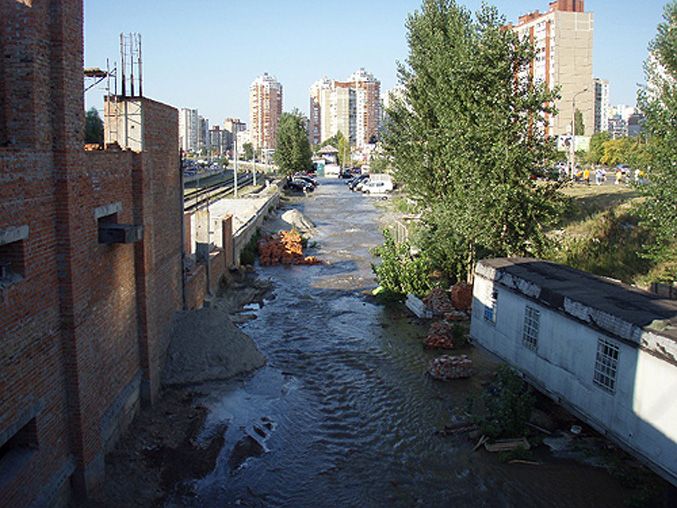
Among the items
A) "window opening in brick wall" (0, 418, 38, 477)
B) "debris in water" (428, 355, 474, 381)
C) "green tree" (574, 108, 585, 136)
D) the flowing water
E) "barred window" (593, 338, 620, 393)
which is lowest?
the flowing water

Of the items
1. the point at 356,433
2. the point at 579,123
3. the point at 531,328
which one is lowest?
the point at 356,433

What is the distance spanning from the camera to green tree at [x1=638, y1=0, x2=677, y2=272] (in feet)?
48.9

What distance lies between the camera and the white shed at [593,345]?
920 cm

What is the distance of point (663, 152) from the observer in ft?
49.2

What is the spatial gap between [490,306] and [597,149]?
245ft

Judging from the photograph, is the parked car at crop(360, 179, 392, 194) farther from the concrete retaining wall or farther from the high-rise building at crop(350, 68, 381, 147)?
the high-rise building at crop(350, 68, 381, 147)

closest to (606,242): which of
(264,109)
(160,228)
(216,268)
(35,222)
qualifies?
(216,268)

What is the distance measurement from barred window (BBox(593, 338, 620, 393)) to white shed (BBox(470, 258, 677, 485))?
16mm

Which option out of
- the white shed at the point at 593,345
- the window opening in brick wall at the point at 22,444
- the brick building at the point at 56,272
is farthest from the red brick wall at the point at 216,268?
the window opening in brick wall at the point at 22,444

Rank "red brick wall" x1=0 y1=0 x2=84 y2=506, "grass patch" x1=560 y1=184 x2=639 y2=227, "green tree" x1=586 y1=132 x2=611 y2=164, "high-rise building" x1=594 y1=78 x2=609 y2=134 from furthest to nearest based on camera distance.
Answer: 1. "high-rise building" x1=594 y1=78 x2=609 y2=134
2. "green tree" x1=586 y1=132 x2=611 y2=164
3. "grass patch" x1=560 y1=184 x2=639 y2=227
4. "red brick wall" x1=0 y1=0 x2=84 y2=506

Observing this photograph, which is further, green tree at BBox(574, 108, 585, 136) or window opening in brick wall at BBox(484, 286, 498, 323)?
green tree at BBox(574, 108, 585, 136)

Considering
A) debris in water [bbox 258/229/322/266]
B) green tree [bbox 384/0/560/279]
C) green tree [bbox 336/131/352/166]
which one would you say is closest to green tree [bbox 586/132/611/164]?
green tree [bbox 336/131/352/166]

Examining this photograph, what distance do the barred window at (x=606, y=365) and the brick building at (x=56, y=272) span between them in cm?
790

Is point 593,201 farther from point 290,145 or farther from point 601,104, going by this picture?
point 601,104
